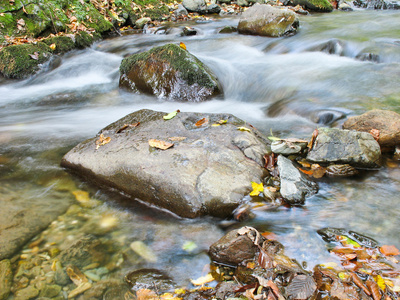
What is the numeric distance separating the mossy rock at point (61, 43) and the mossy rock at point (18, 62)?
0.85 meters

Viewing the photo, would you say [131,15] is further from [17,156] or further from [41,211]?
[41,211]

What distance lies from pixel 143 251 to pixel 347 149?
2.55m

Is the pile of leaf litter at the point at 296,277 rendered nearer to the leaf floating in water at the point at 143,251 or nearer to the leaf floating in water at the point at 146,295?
the leaf floating in water at the point at 146,295

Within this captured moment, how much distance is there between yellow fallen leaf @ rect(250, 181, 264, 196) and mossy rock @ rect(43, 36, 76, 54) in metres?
8.05

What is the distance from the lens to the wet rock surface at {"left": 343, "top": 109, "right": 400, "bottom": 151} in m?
3.79

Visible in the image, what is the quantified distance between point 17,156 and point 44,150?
1.19ft

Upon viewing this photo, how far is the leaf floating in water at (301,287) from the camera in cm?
200

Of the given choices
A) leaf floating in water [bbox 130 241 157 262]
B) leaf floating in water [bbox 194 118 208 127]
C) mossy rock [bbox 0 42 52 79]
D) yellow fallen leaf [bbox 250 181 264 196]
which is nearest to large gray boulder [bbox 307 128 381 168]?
yellow fallen leaf [bbox 250 181 264 196]

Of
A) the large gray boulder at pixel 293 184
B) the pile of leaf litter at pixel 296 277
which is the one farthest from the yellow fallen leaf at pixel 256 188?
the pile of leaf litter at pixel 296 277

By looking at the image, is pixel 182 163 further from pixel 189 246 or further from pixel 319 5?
pixel 319 5

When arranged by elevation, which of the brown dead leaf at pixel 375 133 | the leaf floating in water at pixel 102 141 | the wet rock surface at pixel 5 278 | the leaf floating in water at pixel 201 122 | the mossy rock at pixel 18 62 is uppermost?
the mossy rock at pixel 18 62

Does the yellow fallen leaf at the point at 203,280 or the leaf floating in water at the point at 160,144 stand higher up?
the leaf floating in water at the point at 160,144

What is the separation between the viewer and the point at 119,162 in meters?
3.40

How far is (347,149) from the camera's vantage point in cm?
354
